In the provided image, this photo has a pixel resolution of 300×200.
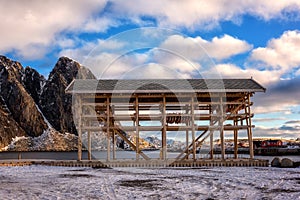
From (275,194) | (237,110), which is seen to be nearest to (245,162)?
(237,110)

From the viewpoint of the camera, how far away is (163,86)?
3070cm

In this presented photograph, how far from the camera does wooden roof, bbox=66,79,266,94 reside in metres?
→ 29.8

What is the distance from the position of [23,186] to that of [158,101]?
1840cm

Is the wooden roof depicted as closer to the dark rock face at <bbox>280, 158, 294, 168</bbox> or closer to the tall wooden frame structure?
the tall wooden frame structure

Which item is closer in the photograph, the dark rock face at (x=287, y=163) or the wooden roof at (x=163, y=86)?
the dark rock face at (x=287, y=163)

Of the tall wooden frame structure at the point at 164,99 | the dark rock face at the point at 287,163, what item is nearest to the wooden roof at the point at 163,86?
the tall wooden frame structure at the point at 164,99

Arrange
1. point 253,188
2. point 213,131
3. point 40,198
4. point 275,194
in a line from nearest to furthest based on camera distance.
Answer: point 40,198
point 275,194
point 253,188
point 213,131

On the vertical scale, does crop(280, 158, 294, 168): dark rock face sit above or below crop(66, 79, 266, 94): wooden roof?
below

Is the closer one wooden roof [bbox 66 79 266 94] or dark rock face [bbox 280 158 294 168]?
dark rock face [bbox 280 158 294 168]

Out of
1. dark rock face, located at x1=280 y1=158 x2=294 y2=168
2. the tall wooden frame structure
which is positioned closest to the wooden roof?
the tall wooden frame structure

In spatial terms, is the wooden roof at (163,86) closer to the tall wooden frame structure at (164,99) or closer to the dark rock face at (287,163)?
the tall wooden frame structure at (164,99)

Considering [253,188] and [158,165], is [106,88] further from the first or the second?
[253,188]

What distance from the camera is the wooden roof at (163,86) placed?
29781 millimetres

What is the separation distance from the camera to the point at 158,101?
33.3 metres
